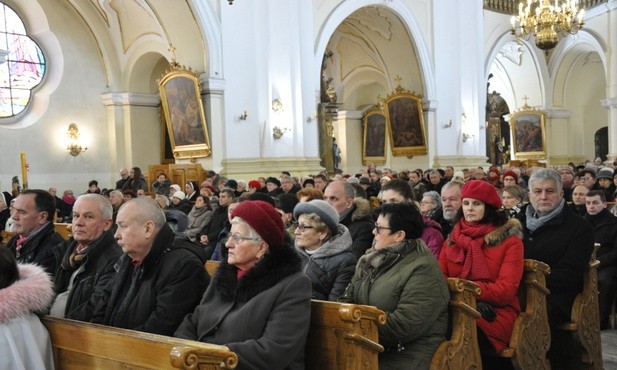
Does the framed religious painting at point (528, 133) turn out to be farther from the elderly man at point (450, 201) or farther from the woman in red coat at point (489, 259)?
the woman in red coat at point (489, 259)

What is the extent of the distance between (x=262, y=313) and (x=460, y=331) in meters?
1.29

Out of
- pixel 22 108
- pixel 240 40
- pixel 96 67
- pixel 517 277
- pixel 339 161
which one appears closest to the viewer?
pixel 517 277

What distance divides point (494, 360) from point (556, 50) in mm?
24577

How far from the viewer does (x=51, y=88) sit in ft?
55.2

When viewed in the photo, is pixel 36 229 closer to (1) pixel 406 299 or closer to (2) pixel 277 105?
(1) pixel 406 299

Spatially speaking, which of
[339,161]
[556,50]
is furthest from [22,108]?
[556,50]

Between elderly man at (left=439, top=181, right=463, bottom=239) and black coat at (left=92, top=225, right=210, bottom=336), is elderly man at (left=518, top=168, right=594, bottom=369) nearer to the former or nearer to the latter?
elderly man at (left=439, top=181, right=463, bottom=239)

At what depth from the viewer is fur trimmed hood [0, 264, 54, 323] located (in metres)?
2.86

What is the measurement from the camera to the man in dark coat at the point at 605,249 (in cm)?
665

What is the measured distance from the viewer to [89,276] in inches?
156

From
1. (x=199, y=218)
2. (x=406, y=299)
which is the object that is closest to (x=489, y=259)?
(x=406, y=299)

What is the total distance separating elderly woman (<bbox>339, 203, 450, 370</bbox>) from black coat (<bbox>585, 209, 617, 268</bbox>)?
A: 148 inches

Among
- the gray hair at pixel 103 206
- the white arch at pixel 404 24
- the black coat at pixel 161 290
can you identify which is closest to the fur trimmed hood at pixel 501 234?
the black coat at pixel 161 290

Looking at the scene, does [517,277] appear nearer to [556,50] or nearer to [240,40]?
[240,40]
